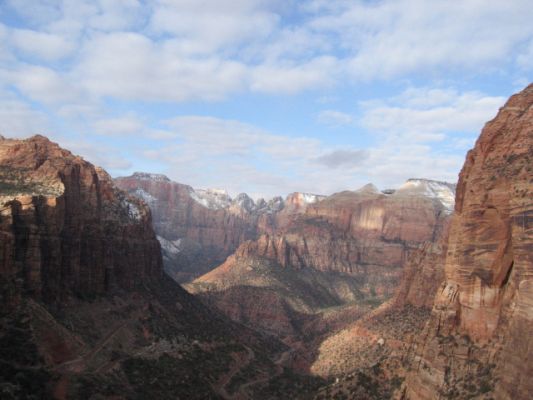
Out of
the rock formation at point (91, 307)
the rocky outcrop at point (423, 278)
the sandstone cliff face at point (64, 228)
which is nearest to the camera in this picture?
the rock formation at point (91, 307)

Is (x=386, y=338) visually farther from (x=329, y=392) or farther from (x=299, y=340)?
(x=299, y=340)

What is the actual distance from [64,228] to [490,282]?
63.0 m

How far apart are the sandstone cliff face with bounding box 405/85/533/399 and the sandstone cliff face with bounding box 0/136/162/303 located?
4879cm

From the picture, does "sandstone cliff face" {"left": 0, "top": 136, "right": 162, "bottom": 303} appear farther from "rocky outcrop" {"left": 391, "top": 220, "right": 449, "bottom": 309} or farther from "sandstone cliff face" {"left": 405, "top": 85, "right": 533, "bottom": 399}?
"rocky outcrop" {"left": 391, "top": 220, "right": 449, "bottom": 309}

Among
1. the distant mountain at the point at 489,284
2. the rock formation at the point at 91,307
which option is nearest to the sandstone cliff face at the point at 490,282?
the distant mountain at the point at 489,284

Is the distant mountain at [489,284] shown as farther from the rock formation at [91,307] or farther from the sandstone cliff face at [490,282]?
the rock formation at [91,307]

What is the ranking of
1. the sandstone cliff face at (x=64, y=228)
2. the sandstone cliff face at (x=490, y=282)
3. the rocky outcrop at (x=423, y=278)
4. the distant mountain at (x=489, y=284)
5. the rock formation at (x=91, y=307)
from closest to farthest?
the distant mountain at (x=489, y=284) < the sandstone cliff face at (x=490, y=282) < the rock formation at (x=91, y=307) < the sandstone cliff face at (x=64, y=228) < the rocky outcrop at (x=423, y=278)

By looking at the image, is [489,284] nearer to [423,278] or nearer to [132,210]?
[423,278]

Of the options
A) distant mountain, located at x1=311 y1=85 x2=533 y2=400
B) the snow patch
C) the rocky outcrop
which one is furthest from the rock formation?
distant mountain, located at x1=311 y1=85 x2=533 y2=400

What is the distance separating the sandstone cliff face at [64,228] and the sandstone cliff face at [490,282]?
4879cm

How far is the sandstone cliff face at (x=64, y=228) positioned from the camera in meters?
71.5

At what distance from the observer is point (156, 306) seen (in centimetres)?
10050

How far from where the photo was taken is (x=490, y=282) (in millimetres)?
43094

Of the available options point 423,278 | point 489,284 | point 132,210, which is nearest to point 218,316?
point 132,210
